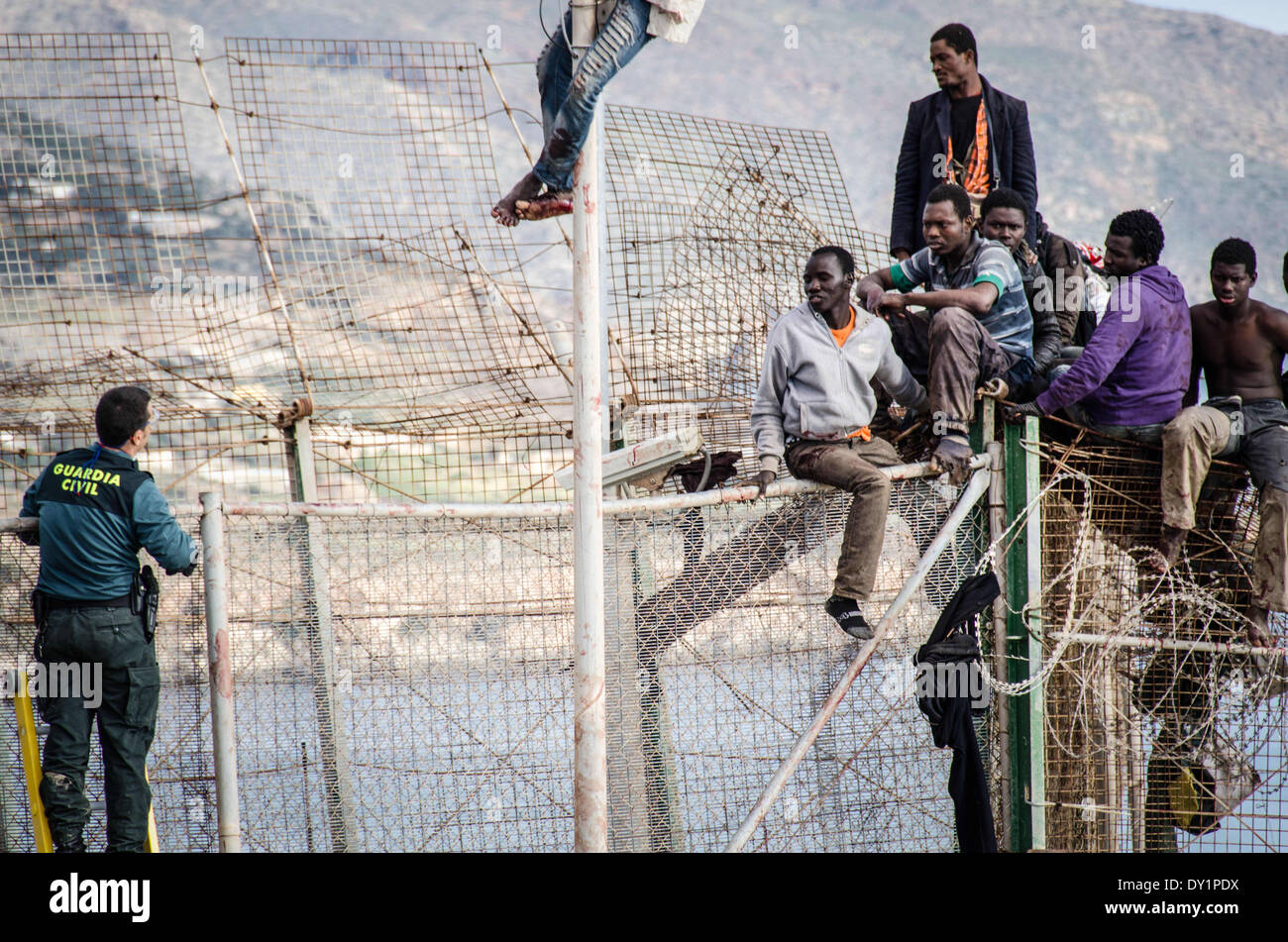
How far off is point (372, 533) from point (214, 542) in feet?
2.03

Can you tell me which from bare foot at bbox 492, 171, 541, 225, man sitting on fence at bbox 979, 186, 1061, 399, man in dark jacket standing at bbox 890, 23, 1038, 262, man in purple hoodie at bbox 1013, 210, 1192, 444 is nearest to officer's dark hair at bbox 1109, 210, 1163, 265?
man in purple hoodie at bbox 1013, 210, 1192, 444

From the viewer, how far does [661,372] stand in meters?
7.05

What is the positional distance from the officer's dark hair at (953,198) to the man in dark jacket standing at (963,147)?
0.66m

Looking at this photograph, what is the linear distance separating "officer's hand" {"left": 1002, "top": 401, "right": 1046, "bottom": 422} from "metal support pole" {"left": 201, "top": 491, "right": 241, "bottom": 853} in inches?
136

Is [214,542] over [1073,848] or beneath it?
over

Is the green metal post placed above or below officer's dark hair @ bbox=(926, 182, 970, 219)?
below

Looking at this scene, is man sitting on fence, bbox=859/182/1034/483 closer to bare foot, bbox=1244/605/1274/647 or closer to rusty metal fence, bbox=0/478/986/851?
rusty metal fence, bbox=0/478/986/851

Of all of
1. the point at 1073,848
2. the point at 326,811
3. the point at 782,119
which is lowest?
the point at 1073,848

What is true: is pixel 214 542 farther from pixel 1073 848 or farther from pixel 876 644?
pixel 1073 848

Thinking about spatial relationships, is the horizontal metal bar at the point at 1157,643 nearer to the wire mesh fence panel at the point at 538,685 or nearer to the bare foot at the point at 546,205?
the wire mesh fence panel at the point at 538,685

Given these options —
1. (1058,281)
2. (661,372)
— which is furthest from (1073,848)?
(661,372)

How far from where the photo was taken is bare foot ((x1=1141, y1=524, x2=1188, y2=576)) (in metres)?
5.64

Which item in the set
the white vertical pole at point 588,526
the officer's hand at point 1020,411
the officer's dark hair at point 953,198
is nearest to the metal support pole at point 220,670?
the white vertical pole at point 588,526

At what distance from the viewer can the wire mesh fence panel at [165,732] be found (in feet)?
16.8
